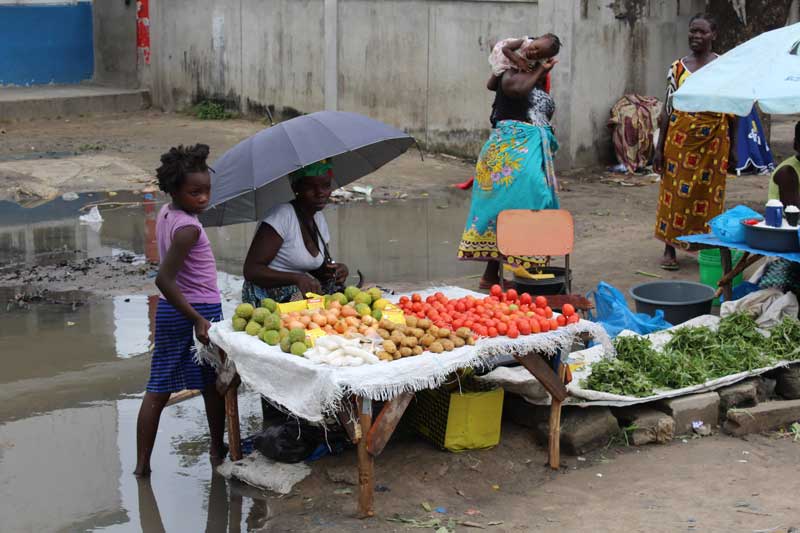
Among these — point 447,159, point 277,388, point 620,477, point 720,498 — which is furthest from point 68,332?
point 447,159

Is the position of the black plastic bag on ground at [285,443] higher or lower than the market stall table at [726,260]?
lower

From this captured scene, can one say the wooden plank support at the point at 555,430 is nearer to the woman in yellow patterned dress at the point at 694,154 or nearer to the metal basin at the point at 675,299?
the metal basin at the point at 675,299

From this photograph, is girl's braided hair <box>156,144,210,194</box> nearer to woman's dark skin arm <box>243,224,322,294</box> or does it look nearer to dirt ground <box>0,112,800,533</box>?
woman's dark skin arm <box>243,224,322,294</box>

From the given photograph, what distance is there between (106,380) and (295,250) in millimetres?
1783

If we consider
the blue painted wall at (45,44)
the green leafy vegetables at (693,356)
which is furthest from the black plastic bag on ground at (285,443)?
the blue painted wall at (45,44)

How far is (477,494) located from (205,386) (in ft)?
4.72

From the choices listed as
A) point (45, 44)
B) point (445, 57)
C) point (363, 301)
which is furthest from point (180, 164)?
point (45, 44)

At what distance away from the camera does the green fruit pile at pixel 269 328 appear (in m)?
4.61

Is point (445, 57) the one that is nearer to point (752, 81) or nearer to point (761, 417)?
point (752, 81)

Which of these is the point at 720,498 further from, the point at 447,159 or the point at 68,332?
the point at 447,159

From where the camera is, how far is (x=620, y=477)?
5086 millimetres

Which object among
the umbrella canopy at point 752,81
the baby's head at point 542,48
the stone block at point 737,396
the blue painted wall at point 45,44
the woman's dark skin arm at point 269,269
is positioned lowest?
the stone block at point 737,396

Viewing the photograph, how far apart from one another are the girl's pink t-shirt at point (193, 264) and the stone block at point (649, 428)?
223cm

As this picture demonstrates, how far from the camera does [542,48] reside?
315 inches
